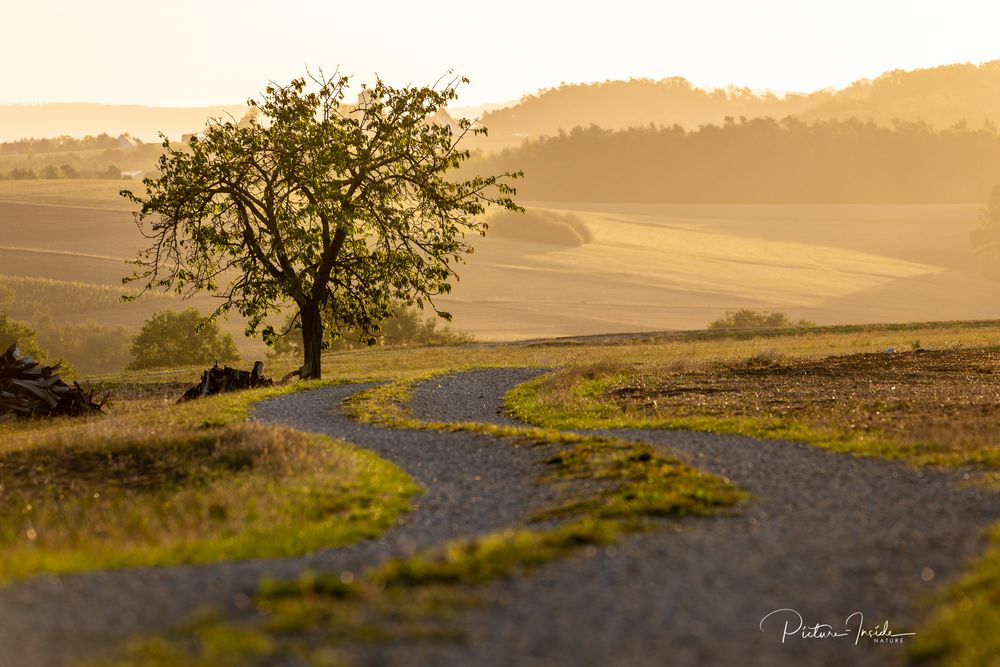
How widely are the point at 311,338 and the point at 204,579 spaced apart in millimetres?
32132

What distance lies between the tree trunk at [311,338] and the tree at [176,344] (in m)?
31.3

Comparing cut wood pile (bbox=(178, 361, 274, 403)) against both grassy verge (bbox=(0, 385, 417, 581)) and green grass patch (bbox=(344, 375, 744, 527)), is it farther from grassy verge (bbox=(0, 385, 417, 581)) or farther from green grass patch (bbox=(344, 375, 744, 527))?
green grass patch (bbox=(344, 375, 744, 527))

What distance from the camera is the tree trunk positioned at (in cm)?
4316

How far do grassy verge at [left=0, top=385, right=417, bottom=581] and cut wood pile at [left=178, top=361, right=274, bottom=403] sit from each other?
35.2 ft

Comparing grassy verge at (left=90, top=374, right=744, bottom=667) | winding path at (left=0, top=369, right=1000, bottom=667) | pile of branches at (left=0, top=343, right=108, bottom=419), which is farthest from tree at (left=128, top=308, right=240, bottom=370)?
grassy verge at (left=90, top=374, right=744, bottom=667)

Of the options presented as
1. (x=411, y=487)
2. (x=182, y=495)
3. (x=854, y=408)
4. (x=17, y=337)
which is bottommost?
(x=17, y=337)

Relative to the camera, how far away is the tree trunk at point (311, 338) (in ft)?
142

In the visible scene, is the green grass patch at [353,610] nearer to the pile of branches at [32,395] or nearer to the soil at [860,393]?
the soil at [860,393]

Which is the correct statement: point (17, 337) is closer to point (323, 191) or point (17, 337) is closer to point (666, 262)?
point (323, 191)

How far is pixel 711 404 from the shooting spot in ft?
103

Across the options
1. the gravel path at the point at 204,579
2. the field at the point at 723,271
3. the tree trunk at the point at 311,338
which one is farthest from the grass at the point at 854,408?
the field at the point at 723,271

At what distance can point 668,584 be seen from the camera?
38.7 feet

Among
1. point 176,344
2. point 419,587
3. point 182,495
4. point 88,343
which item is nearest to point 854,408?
point 182,495

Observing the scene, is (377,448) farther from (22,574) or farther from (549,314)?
(549,314)
